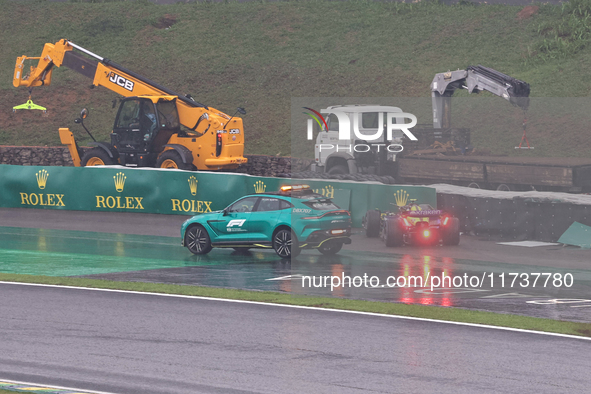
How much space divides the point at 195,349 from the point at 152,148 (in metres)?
17.9

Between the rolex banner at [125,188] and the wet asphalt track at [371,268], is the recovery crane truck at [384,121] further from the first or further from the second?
the rolex banner at [125,188]

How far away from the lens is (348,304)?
40.0ft

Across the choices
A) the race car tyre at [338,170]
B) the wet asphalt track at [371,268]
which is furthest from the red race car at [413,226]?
the race car tyre at [338,170]

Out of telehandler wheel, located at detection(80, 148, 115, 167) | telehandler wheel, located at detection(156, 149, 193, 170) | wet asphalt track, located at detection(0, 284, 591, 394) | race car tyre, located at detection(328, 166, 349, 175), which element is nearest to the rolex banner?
telehandler wheel, located at detection(80, 148, 115, 167)

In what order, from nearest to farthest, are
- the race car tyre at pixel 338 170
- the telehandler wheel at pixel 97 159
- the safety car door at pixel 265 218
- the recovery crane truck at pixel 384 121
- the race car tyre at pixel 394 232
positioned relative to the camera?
the race car tyre at pixel 394 232, the recovery crane truck at pixel 384 121, the safety car door at pixel 265 218, the race car tyre at pixel 338 170, the telehandler wheel at pixel 97 159

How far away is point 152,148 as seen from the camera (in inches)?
1037

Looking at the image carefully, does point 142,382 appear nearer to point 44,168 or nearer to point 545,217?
point 545,217

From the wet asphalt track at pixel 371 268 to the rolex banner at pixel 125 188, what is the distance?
4.01 metres

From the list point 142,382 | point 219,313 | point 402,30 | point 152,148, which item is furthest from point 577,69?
point 142,382

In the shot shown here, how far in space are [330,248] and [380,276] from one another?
1669 mm

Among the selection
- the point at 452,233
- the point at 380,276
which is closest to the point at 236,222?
the point at 380,276

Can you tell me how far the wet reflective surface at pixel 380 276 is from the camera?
12508mm

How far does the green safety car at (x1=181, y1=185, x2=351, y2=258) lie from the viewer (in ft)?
47.3

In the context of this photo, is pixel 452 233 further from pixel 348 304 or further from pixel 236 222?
pixel 236 222
